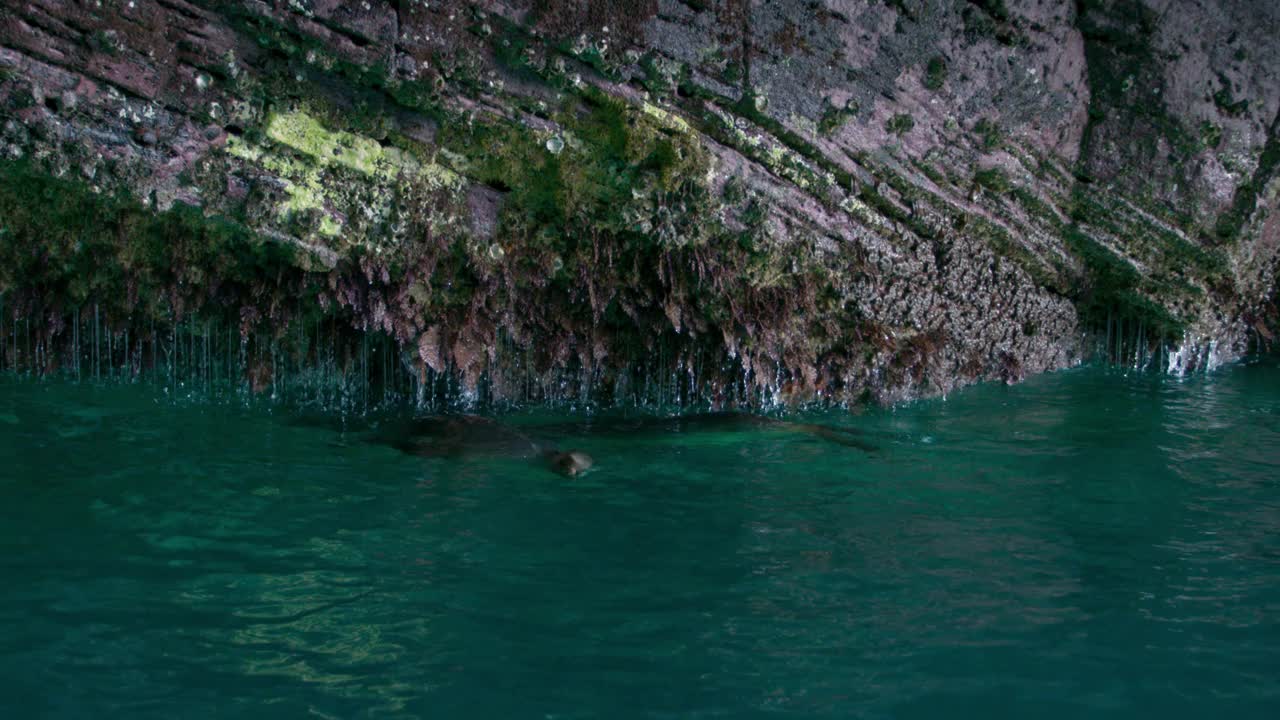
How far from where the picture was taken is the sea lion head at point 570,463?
7.45 meters

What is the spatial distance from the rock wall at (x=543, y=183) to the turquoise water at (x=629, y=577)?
169 centimetres

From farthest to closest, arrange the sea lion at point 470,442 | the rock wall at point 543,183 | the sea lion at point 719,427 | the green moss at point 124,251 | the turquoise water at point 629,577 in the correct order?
the sea lion at point 719,427, the green moss at point 124,251, the rock wall at point 543,183, the sea lion at point 470,442, the turquoise water at point 629,577

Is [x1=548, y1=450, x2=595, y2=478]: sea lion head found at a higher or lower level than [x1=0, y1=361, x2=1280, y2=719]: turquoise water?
higher

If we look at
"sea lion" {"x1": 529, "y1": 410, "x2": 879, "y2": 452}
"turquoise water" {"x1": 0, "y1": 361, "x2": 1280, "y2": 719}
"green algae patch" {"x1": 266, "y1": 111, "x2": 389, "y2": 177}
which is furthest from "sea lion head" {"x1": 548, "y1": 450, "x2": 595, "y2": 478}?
"green algae patch" {"x1": 266, "y1": 111, "x2": 389, "y2": 177}

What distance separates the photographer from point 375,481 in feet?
23.3

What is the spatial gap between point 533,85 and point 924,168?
515 centimetres

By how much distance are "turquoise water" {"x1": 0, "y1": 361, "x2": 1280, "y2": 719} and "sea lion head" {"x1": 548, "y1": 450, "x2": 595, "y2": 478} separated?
134 mm

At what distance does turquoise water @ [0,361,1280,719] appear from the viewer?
4.07m

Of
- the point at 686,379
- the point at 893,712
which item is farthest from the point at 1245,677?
the point at 686,379

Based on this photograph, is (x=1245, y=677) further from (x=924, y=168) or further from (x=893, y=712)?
(x=924, y=168)

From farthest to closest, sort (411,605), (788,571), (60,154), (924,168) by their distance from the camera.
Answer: (924,168) < (60,154) < (788,571) < (411,605)

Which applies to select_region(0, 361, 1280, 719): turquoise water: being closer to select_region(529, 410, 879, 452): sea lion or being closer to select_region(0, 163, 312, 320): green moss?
select_region(529, 410, 879, 452): sea lion

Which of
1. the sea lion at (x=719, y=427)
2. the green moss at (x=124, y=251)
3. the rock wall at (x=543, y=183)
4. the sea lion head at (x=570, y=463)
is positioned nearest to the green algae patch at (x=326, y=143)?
the rock wall at (x=543, y=183)

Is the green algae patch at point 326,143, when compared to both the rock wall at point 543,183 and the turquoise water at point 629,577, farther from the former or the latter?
the turquoise water at point 629,577
